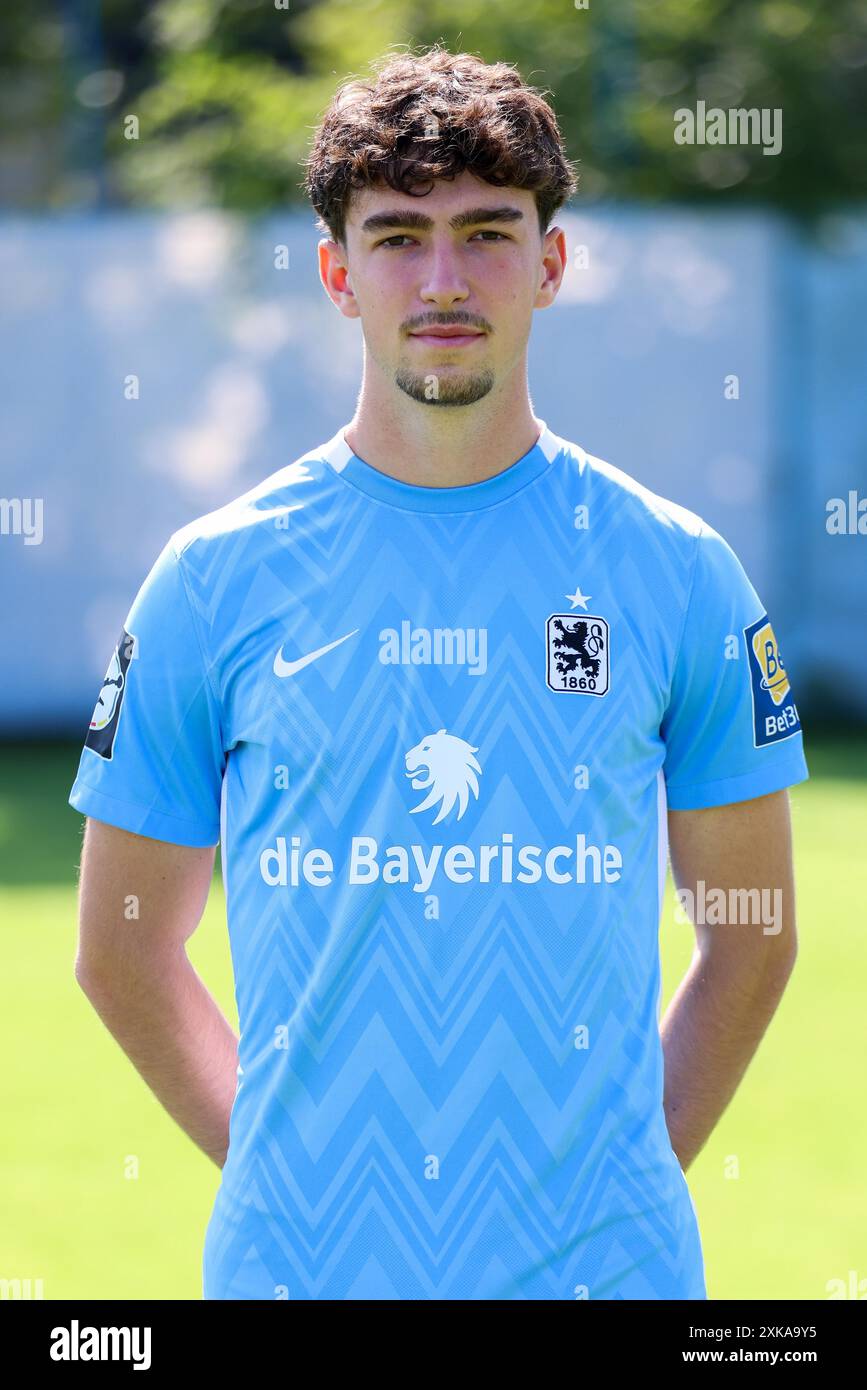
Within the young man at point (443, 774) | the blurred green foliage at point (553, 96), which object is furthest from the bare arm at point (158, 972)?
the blurred green foliage at point (553, 96)

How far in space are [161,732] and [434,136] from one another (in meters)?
0.73

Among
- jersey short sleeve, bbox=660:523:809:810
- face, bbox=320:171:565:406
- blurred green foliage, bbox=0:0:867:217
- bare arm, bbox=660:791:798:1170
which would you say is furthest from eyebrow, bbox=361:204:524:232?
blurred green foliage, bbox=0:0:867:217

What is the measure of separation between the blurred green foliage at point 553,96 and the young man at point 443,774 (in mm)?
11398

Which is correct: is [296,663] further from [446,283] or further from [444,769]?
[446,283]

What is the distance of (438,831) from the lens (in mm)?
1942

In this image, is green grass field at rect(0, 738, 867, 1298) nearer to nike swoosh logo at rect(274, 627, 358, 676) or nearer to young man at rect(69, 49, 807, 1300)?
young man at rect(69, 49, 807, 1300)

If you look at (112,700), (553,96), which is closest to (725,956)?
(112,700)

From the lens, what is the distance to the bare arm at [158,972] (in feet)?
6.95

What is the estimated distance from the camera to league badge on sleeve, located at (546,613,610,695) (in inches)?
78.5

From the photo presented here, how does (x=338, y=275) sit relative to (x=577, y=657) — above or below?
above

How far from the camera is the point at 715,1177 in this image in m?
4.94

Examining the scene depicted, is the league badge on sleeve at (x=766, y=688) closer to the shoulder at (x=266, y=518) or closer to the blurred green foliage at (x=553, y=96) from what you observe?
the shoulder at (x=266, y=518)

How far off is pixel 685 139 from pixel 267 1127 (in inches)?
486
